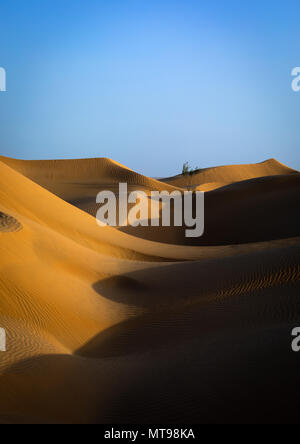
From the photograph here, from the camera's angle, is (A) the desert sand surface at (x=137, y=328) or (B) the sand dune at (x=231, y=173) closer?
(A) the desert sand surface at (x=137, y=328)

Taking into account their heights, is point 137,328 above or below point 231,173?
below

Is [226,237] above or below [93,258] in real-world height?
above

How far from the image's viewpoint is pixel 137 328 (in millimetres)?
6066

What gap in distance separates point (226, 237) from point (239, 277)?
9.26 m

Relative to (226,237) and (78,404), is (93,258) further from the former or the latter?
(226,237)

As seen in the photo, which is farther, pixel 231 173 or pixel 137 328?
pixel 231 173

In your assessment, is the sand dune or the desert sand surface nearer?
the desert sand surface

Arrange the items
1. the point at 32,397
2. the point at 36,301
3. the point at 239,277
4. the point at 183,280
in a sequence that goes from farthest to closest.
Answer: the point at 183,280 → the point at 239,277 → the point at 36,301 → the point at 32,397

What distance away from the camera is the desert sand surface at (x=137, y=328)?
3.54m

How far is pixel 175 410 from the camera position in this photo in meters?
3.47

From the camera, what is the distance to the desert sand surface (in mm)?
3539

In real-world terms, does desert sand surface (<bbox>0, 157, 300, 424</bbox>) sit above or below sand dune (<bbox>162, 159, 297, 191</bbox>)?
below

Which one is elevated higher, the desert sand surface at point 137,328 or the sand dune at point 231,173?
the sand dune at point 231,173
